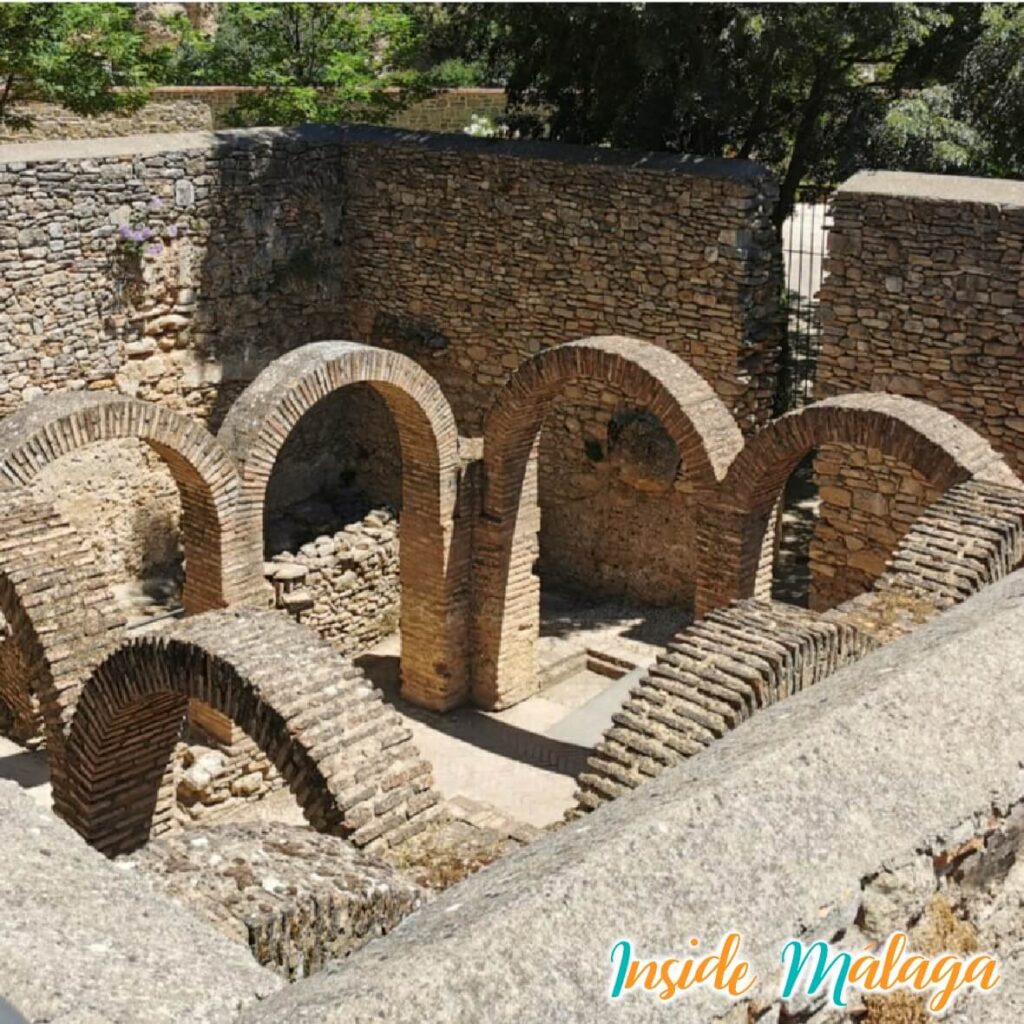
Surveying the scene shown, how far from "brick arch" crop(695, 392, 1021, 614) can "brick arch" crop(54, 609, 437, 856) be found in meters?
3.82

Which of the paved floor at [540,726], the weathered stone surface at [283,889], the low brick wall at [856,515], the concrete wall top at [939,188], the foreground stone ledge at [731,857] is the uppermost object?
the concrete wall top at [939,188]

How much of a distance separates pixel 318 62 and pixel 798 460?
12.8 m

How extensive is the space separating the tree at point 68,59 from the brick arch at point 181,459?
7691mm

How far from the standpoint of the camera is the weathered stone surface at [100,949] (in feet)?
9.28

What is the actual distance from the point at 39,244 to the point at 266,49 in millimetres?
9313

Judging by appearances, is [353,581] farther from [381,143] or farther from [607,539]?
[381,143]

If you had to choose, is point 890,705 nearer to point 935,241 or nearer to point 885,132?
point 935,241

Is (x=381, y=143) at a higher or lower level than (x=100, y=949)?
higher

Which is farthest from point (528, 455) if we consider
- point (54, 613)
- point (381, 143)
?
point (54, 613)

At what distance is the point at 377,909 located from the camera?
473 centimetres

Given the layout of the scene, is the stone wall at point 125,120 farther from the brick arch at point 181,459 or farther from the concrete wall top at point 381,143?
the brick arch at point 181,459

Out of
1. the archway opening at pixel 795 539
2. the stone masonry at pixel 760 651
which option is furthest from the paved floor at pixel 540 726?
the stone masonry at pixel 760 651

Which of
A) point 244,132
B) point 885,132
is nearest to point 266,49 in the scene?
point 244,132

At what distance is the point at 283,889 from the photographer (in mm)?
4703
